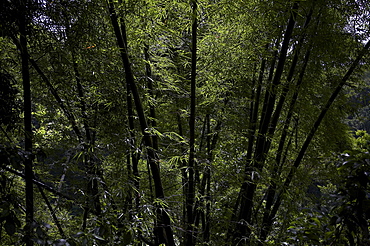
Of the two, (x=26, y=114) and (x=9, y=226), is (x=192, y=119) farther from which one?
(x=9, y=226)

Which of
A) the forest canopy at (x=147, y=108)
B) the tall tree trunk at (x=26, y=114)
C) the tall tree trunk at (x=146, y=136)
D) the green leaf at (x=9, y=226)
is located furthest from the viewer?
the tall tree trunk at (x=146, y=136)

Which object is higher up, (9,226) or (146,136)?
(146,136)

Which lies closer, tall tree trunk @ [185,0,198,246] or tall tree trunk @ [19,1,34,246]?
tall tree trunk @ [19,1,34,246]

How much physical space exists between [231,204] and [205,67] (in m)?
1.87

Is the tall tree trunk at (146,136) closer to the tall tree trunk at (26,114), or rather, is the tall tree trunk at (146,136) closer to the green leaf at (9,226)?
the tall tree trunk at (26,114)

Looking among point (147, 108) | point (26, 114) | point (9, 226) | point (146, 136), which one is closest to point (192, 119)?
point (146, 136)

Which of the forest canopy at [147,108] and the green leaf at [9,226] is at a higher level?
the forest canopy at [147,108]

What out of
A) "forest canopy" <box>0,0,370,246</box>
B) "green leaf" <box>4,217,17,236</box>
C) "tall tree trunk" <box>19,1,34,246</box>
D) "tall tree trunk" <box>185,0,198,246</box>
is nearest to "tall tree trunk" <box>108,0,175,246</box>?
"forest canopy" <box>0,0,370,246</box>

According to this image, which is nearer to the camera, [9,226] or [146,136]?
[9,226]

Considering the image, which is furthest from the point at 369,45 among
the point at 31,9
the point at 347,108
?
the point at 31,9

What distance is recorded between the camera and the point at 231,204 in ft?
11.8

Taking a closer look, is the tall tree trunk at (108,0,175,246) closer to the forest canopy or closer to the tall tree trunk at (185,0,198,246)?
the forest canopy

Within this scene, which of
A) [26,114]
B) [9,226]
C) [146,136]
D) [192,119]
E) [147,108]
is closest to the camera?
[9,226]

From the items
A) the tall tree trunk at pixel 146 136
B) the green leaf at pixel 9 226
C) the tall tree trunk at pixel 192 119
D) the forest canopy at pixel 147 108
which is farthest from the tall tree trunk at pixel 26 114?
the tall tree trunk at pixel 192 119
